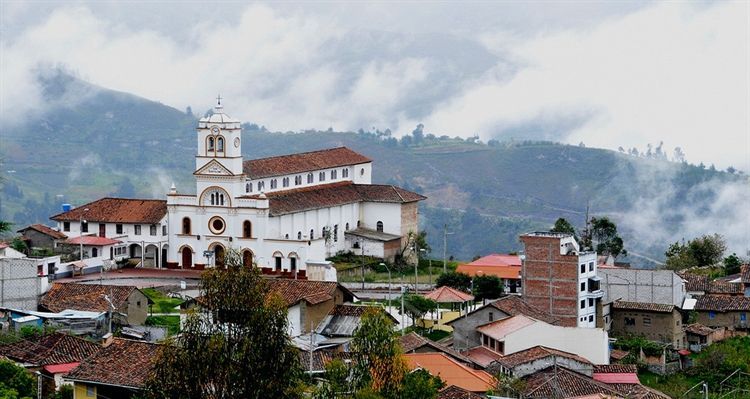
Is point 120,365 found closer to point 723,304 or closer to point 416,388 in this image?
point 416,388

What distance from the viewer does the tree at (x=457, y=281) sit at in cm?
6047

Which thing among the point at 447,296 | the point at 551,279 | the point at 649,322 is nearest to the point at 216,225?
the point at 447,296

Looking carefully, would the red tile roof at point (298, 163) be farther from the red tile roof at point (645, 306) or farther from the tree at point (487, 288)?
the red tile roof at point (645, 306)

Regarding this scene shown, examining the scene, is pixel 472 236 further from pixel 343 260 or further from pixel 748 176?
pixel 343 260

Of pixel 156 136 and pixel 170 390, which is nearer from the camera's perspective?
pixel 170 390

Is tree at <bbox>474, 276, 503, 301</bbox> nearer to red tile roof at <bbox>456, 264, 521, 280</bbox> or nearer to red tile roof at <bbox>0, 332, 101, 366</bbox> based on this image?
red tile roof at <bbox>456, 264, 521, 280</bbox>

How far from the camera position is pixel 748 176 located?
147 meters

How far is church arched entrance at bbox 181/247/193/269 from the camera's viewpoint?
2635 inches

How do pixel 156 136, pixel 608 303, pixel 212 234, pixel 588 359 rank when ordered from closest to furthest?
pixel 588 359 < pixel 608 303 < pixel 212 234 < pixel 156 136

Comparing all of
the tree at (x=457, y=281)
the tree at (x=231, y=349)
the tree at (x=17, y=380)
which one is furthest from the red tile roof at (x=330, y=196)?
the tree at (x=231, y=349)

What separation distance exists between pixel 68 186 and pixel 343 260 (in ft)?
332

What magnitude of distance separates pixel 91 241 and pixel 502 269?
51.1 ft

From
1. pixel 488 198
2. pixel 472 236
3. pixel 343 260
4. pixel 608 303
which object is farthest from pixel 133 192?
pixel 608 303

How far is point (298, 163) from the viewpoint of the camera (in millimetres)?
71812
